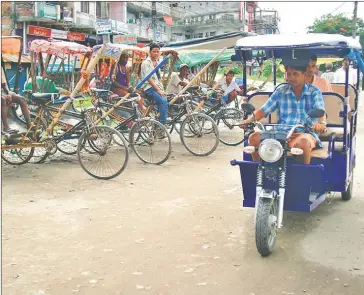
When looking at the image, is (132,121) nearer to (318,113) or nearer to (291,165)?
(291,165)

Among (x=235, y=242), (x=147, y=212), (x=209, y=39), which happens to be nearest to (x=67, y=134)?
(x=147, y=212)

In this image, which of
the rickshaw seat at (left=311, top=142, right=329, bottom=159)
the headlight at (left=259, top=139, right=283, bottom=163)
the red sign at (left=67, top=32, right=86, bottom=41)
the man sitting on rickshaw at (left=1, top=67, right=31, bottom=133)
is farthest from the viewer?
the red sign at (left=67, top=32, right=86, bottom=41)

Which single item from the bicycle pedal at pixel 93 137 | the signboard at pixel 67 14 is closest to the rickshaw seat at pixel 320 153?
the bicycle pedal at pixel 93 137

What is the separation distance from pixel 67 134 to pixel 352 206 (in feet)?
12.8

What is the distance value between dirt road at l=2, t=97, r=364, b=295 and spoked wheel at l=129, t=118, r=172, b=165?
3.06 ft

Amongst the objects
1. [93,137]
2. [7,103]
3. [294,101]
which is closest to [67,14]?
[7,103]

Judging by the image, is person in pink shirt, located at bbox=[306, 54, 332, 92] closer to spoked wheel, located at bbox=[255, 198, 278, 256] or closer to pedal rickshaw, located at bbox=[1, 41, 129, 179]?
spoked wheel, located at bbox=[255, 198, 278, 256]

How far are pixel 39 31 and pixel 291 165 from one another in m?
26.8

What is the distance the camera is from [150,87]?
26.7ft

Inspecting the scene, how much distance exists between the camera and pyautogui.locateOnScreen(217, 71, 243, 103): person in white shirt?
34.2 feet

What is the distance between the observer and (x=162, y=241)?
4156mm

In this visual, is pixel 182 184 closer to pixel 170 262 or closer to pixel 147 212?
pixel 147 212

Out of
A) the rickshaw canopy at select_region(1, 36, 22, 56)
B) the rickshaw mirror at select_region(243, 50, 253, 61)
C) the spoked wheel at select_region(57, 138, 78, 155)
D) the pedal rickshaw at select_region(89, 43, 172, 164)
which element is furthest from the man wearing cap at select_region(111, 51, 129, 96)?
the rickshaw mirror at select_region(243, 50, 253, 61)

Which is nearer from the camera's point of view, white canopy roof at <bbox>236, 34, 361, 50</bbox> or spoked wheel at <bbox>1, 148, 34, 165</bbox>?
white canopy roof at <bbox>236, 34, 361, 50</bbox>
